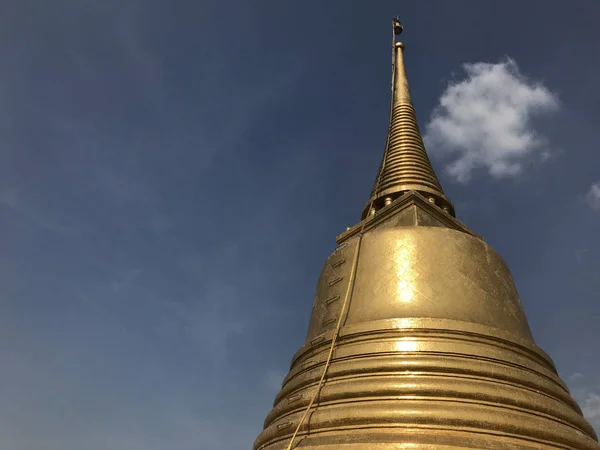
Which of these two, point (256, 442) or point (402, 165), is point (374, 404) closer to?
point (256, 442)

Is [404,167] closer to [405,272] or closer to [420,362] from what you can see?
[405,272]

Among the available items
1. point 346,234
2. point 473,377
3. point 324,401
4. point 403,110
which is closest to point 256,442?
point 324,401

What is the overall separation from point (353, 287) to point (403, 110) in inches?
207

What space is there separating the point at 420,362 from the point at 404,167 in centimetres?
451

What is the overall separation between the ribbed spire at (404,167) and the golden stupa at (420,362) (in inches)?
76.5

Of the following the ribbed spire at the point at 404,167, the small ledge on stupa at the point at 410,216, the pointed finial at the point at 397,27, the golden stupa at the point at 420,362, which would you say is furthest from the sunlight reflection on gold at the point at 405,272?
the pointed finial at the point at 397,27

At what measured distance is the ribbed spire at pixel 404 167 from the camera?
7.91 m

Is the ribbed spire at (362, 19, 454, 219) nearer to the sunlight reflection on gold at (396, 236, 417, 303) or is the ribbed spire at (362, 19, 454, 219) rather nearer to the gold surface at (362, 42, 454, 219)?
the gold surface at (362, 42, 454, 219)

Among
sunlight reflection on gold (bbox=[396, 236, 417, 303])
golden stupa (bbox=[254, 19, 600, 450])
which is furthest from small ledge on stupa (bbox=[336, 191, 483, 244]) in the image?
sunlight reflection on gold (bbox=[396, 236, 417, 303])

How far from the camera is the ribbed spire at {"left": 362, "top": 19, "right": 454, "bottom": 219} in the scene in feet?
26.0

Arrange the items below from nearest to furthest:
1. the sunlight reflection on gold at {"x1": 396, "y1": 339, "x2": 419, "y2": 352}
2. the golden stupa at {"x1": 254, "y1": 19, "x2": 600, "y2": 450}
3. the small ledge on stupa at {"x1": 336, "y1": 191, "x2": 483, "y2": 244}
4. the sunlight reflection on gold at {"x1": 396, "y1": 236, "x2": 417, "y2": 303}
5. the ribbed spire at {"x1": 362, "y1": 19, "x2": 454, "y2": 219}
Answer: the golden stupa at {"x1": 254, "y1": 19, "x2": 600, "y2": 450} → the sunlight reflection on gold at {"x1": 396, "y1": 339, "x2": 419, "y2": 352} → the sunlight reflection on gold at {"x1": 396, "y1": 236, "x2": 417, "y2": 303} → the small ledge on stupa at {"x1": 336, "y1": 191, "x2": 483, "y2": 244} → the ribbed spire at {"x1": 362, "y1": 19, "x2": 454, "y2": 219}

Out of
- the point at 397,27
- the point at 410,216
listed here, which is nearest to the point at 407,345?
the point at 410,216

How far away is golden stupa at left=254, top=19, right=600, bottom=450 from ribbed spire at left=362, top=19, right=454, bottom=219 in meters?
1.94

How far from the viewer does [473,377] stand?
14.1ft
